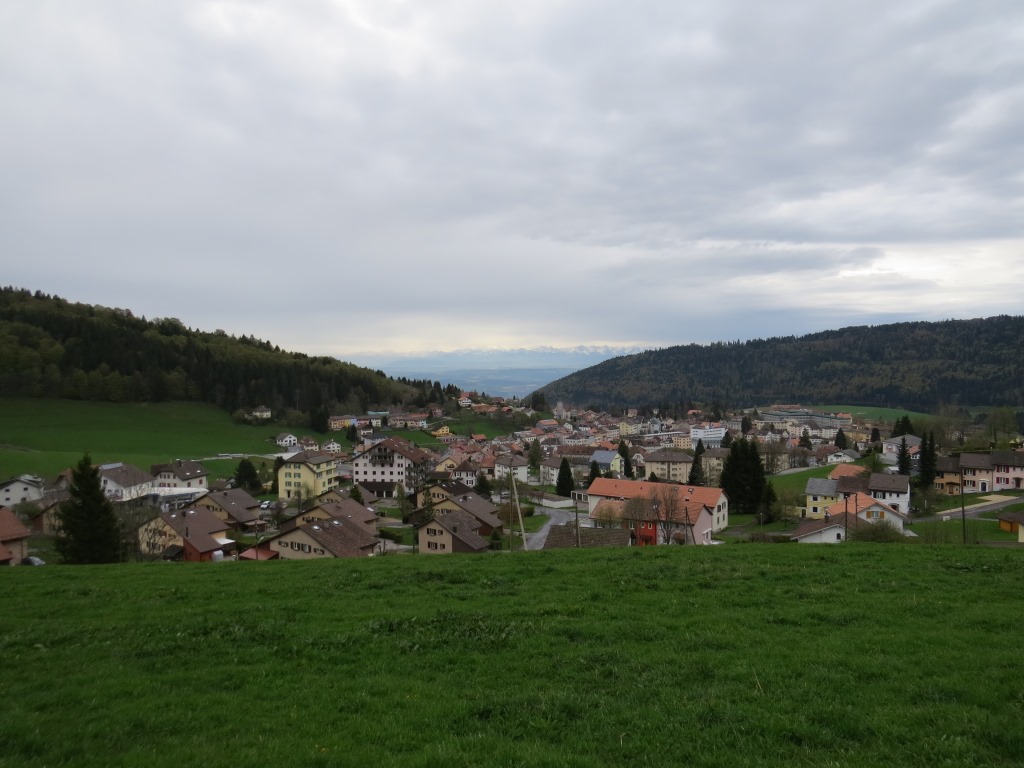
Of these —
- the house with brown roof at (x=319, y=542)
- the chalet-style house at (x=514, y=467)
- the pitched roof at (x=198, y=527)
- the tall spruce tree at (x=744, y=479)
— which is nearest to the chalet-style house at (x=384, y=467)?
the chalet-style house at (x=514, y=467)

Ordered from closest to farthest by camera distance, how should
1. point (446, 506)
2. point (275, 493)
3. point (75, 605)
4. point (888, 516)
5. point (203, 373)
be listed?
point (75, 605) < point (888, 516) < point (446, 506) < point (275, 493) < point (203, 373)

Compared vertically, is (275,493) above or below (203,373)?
below

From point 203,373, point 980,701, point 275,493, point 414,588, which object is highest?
point 203,373

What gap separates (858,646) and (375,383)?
175m

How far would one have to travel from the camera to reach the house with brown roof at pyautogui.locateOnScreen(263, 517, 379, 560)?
33469mm

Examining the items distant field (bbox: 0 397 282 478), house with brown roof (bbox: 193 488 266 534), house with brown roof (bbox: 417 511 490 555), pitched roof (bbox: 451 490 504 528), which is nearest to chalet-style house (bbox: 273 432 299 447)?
distant field (bbox: 0 397 282 478)

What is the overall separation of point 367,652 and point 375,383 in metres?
173

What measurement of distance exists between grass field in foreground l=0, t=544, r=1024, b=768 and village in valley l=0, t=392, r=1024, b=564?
17.1 meters

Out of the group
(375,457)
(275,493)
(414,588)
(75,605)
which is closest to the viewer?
(75,605)

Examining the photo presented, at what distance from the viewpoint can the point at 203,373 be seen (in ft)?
454

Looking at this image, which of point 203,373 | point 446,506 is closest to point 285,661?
point 446,506

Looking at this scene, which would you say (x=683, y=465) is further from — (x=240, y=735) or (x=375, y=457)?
(x=240, y=735)

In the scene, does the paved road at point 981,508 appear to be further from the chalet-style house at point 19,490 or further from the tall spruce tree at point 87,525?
the chalet-style house at point 19,490

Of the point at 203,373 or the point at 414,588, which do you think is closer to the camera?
the point at 414,588
